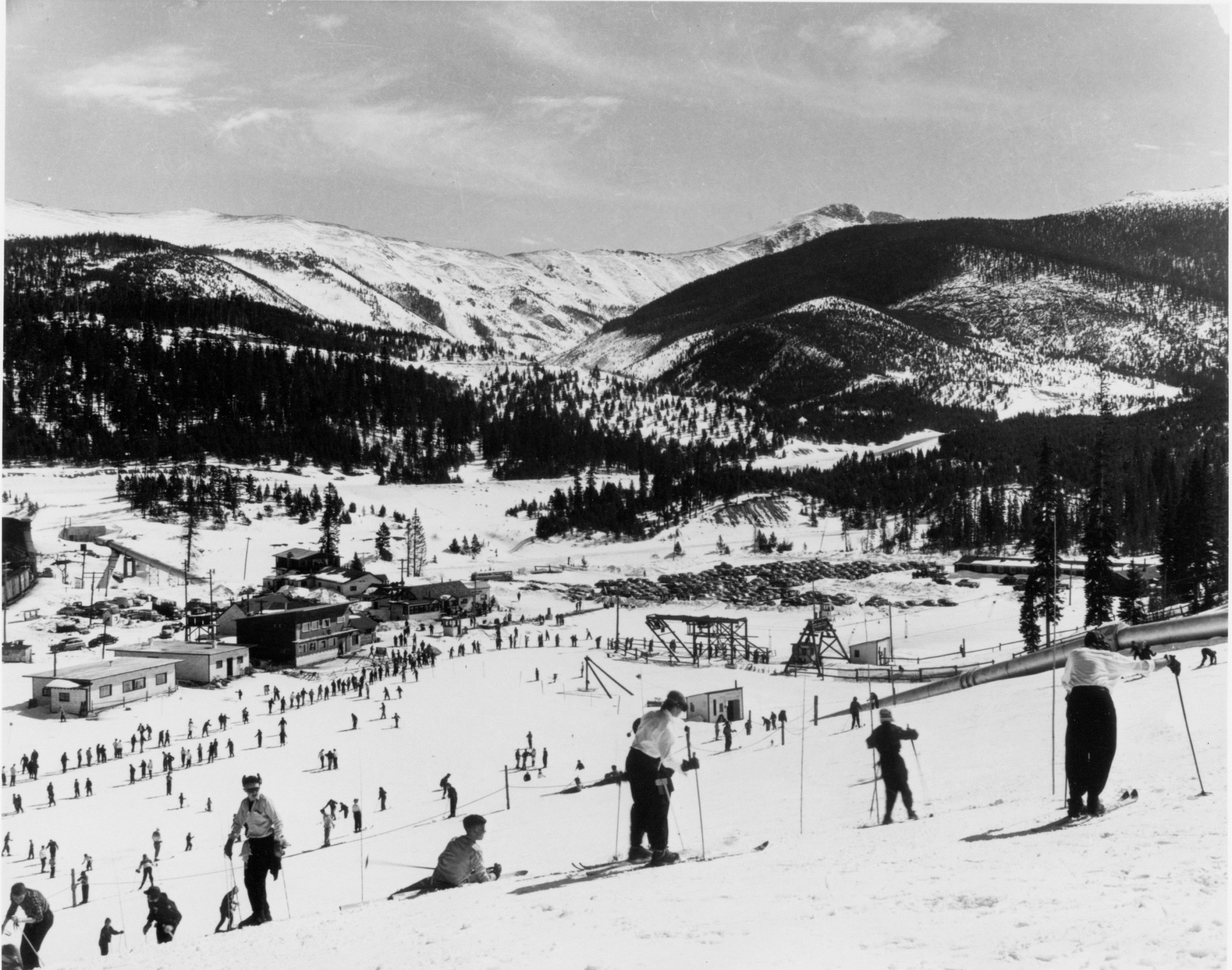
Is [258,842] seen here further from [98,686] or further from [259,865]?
[98,686]

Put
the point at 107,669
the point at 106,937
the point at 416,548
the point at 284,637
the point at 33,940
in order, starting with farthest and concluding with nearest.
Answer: the point at 416,548 < the point at 284,637 < the point at 107,669 < the point at 106,937 < the point at 33,940

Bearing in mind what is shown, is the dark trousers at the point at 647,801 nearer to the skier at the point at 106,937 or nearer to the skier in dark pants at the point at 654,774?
the skier in dark pants at the point at 654,774

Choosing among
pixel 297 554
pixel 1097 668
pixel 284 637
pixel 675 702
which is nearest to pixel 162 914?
pixel 675 702

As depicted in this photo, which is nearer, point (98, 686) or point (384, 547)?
point (98, 686)

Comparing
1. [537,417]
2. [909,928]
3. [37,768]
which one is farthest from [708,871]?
[537,417]

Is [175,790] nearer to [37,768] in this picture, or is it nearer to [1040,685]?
[37,768]

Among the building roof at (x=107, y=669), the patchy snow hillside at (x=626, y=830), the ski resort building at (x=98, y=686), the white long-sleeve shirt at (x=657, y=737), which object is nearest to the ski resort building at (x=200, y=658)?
the building roof at (x=107, y=669)

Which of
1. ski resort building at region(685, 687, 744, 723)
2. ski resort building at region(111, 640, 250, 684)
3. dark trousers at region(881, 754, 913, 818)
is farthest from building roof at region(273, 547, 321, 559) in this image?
dark trousers at region(881, 754, 913, 818)
